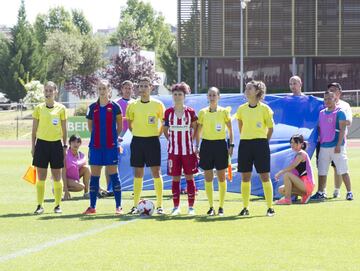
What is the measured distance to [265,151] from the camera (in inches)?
530

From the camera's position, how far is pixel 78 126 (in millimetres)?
44688

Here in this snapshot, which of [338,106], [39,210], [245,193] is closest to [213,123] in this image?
[245,193]

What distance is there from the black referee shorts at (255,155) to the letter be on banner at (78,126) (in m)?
31.1

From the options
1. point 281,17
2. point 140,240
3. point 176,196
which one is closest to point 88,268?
point 140,240

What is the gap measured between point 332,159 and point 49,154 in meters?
5.30

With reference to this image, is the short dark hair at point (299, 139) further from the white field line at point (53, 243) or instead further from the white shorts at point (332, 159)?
the white field line at point (53, 243)

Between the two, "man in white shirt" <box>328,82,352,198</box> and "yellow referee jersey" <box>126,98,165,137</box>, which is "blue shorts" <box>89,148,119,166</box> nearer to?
"yellow referee jersey" <box>126,98,165,137</box>

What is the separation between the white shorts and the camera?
16.3 metres

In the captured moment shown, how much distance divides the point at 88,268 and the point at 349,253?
2753 mm

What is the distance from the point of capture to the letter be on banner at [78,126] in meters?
44.3

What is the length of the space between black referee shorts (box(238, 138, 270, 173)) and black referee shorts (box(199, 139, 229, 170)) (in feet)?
0.84

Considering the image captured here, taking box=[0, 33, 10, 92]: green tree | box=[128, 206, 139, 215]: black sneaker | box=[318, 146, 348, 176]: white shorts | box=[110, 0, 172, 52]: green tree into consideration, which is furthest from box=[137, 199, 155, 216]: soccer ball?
box=[110, 0, 172, 52]: green tree

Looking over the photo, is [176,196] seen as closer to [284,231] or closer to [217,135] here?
[217,135]

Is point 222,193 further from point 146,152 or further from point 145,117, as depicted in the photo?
point 145,117
